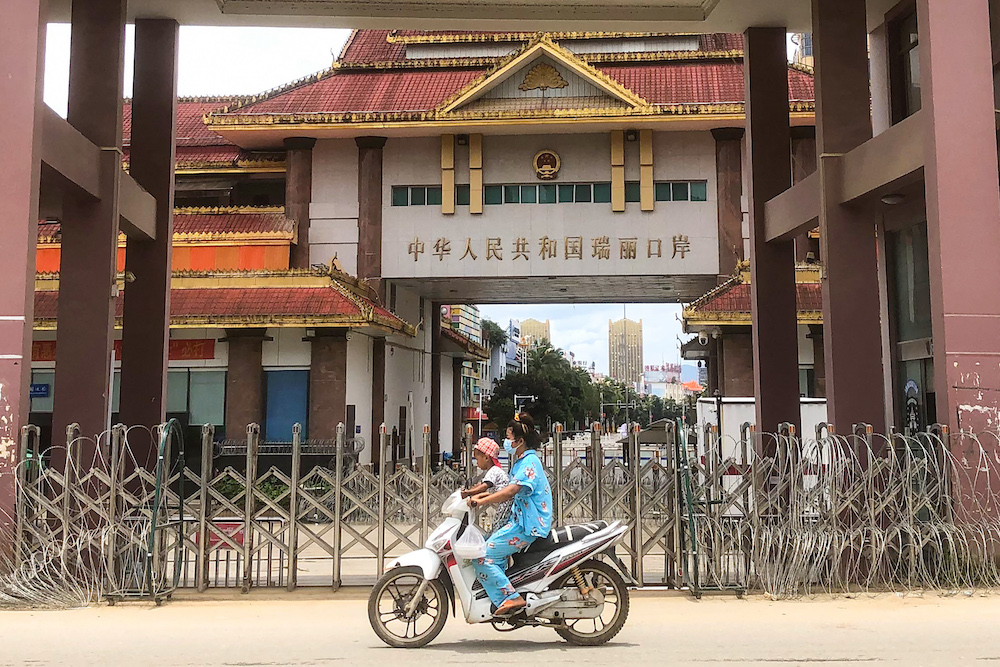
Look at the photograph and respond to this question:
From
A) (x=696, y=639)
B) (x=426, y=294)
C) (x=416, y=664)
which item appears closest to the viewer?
(x=416, y=664)

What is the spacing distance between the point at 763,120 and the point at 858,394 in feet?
18.4

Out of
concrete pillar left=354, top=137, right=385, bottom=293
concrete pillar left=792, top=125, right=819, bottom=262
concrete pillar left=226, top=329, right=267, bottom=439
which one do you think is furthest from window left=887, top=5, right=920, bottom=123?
concrete pillar left=226, top=329, right=267, bottom=439

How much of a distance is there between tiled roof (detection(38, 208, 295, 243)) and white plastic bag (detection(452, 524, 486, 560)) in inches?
750

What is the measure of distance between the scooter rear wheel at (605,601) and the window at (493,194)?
61.9ft

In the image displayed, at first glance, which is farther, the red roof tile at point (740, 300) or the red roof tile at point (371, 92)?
the red roof tile at point (371, 92)

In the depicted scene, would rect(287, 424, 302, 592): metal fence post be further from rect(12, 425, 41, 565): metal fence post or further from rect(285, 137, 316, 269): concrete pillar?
rect(285, 137, 316, 269): concrete pillar

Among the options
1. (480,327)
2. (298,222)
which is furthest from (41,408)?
(480,327)

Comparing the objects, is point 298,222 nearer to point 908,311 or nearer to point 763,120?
point 763,120

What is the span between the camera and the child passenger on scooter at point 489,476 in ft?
22.8

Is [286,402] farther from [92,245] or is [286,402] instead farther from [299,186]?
[92,245]

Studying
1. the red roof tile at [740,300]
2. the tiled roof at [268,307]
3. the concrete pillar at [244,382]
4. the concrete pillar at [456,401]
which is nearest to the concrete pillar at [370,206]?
the tiled roof at [268,307]

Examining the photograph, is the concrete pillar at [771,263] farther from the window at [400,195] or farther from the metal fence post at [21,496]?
the window at [400,195]

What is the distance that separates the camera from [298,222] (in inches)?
995

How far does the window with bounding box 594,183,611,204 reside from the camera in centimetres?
2495
